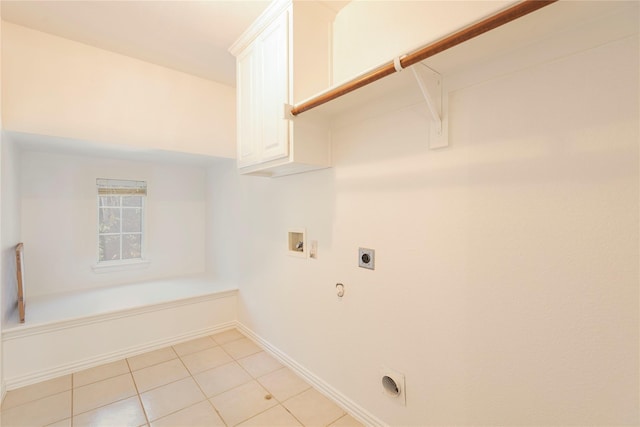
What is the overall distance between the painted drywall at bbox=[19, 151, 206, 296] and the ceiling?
53.0 inches

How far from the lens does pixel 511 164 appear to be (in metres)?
1.11

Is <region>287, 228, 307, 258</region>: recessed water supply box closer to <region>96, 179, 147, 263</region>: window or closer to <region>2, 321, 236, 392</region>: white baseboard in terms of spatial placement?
<region>2, 321, 236, 392</region>: white baseboard

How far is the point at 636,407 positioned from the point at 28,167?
4241 millimetres

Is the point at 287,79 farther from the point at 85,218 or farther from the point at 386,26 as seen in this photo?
the point at 85,218

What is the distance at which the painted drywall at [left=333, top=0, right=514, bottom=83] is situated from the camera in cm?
127

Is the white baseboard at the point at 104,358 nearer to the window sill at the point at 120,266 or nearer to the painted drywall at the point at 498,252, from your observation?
the window sill at the point at 120,266

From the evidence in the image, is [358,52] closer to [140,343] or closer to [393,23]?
[393,23]

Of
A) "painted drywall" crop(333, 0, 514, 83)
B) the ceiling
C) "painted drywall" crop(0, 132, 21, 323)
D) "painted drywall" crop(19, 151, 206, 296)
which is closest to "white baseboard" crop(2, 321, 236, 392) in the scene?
"painted drywall" crop(0, 132, 21, 323)

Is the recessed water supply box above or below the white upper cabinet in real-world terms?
below

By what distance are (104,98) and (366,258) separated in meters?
2.36

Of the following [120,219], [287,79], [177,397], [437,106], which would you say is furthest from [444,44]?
[120,219]

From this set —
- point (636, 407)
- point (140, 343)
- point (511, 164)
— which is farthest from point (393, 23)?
point (140, 343)

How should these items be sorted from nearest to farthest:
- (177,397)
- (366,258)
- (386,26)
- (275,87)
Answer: (386,26) → (366,258) → (275,87) → (177,397)

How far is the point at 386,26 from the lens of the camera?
1540mm
